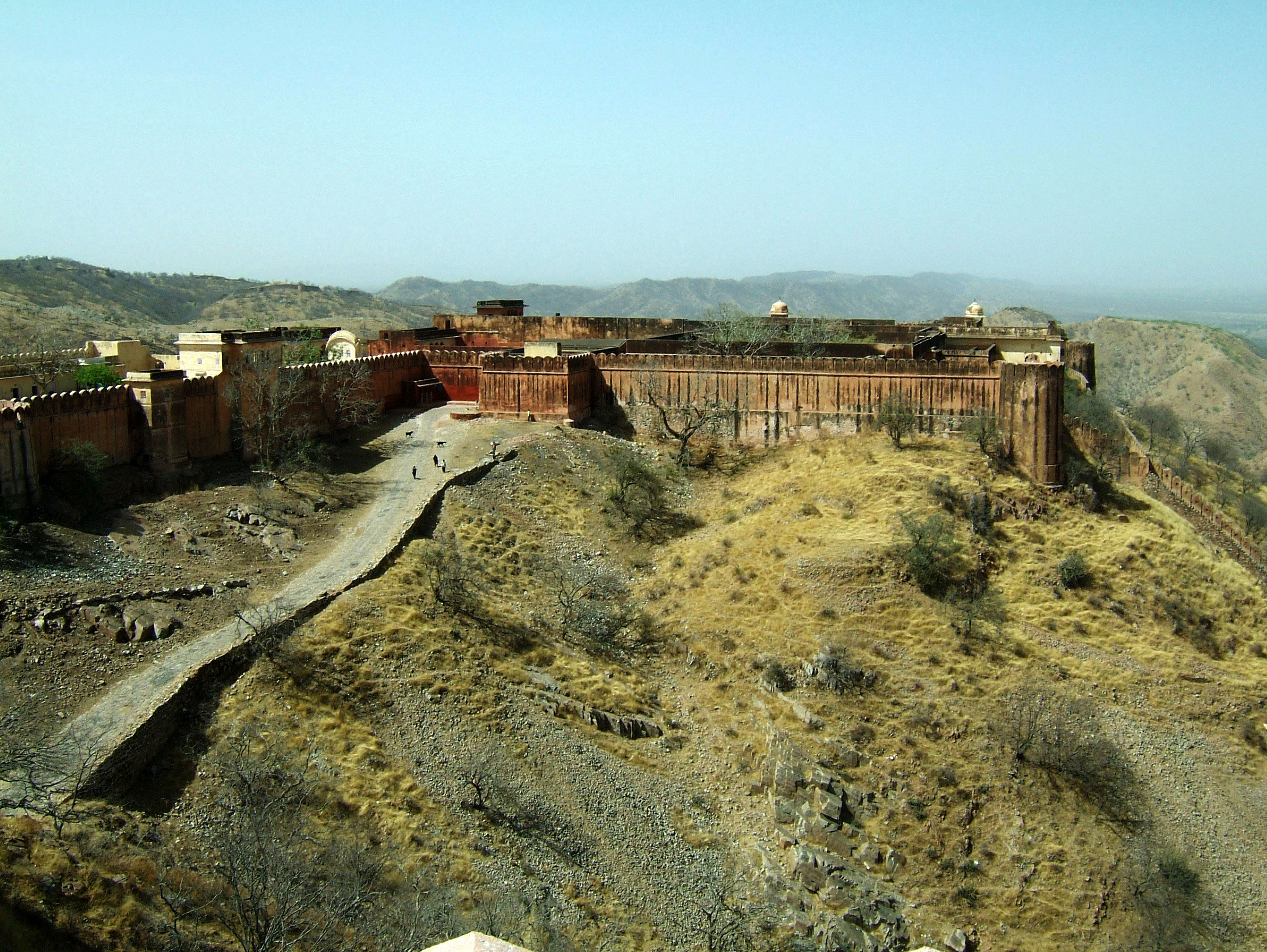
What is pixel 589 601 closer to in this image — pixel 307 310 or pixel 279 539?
pixel 279 539

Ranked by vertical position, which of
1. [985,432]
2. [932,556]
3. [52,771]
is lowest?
[52,771]

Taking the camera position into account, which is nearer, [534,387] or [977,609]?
[977,609]

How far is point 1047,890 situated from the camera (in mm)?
18359

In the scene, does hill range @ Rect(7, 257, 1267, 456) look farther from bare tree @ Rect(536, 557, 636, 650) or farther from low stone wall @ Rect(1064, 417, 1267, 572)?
bare tree @ Rect(536, 557, 636, 650)

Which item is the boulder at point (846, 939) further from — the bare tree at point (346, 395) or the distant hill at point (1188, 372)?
the distant hill at point (1188, 372)

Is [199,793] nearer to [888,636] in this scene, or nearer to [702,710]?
[702,710]

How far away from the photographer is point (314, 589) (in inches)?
817

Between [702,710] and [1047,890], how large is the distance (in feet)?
20.7

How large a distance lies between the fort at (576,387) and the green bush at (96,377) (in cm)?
151

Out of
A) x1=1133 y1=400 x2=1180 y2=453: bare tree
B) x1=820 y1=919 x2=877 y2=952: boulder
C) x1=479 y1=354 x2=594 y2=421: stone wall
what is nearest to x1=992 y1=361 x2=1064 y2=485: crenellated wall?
x1=479 y1=354 x2=594 y2=421: stone wall

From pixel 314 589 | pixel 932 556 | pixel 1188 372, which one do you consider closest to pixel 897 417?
pixel 932 556

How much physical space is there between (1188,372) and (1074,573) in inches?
2760

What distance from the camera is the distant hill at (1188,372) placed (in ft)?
256

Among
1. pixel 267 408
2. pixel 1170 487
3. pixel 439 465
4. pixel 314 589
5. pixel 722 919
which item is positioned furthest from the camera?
pixel 1170 487
